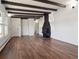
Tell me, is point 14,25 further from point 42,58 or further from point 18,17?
point 42,58

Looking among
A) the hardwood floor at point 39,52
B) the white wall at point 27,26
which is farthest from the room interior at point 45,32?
the white wall at point 27,26

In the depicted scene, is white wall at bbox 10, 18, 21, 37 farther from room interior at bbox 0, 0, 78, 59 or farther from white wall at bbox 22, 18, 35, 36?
white wall at bbox 22, 18, 35, 36

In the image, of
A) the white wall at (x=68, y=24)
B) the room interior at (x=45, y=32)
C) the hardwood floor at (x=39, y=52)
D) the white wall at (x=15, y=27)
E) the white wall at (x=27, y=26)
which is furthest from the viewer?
the white wall at (x=27, y=26)

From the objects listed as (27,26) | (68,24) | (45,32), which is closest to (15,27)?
(27,26)

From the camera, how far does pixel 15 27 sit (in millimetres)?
13789

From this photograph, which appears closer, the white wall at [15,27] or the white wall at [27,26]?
the white wall at [15,27]

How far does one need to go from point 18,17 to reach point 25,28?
190 cm

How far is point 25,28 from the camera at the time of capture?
1508 centimetres

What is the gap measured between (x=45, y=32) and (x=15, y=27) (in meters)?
4.16

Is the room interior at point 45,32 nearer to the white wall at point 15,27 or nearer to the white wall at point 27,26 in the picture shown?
the white wall at point 15,27

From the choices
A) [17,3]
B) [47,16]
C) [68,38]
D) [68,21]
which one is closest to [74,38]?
[68,38]

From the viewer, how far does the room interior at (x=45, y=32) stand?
497 cm

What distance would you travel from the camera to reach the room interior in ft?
16.3

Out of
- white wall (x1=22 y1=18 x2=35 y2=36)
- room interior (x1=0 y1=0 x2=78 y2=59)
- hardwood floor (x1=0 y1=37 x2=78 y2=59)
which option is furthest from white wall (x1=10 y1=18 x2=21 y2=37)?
hardwood floor (x1=0 y1=37 x2=78 y2=59)
